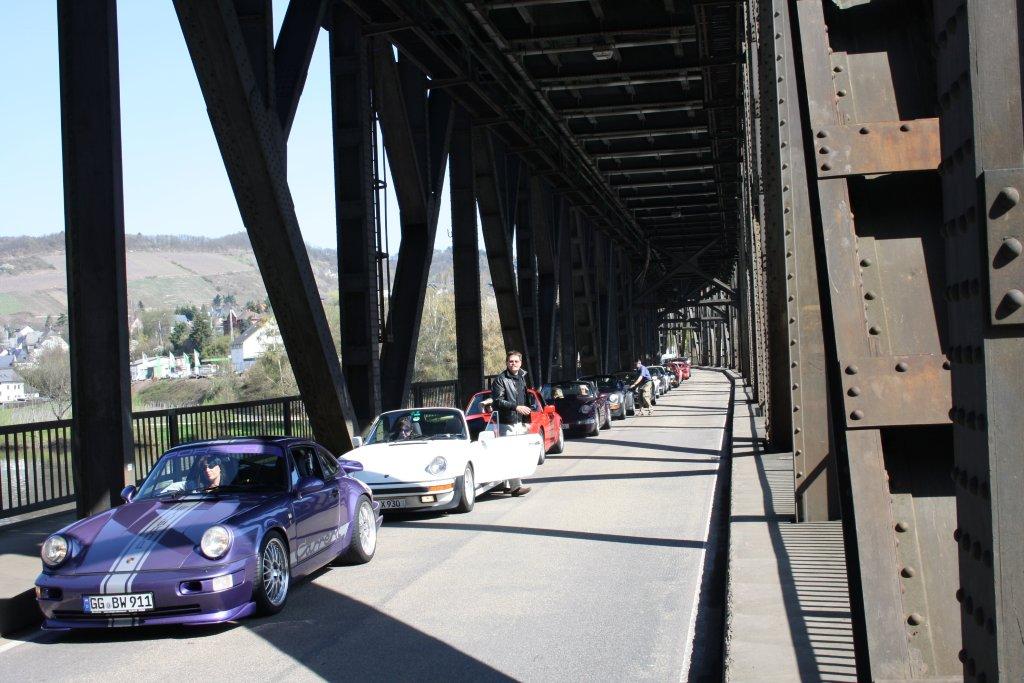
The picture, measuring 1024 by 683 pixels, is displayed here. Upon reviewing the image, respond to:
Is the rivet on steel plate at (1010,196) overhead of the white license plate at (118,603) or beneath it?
overhead

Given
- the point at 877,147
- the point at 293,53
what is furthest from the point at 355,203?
the point at 877,147

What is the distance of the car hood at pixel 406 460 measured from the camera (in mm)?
12812

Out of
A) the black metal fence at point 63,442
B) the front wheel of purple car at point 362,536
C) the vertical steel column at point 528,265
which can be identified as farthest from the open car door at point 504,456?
the vertical steel column at point 528,265

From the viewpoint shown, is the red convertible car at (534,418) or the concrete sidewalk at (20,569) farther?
the red convertible car at (534,418)

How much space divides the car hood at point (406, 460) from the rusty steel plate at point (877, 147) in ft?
31.1

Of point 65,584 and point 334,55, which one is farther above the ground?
point 334,55

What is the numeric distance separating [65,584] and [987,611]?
659 centimetres

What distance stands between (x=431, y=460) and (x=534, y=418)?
→ 22.4 ft

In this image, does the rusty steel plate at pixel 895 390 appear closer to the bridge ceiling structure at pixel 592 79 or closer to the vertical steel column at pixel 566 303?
the bridge ceiling structure at pixel 592 79

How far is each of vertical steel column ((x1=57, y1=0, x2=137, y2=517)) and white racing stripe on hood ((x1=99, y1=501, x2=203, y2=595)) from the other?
294 cm

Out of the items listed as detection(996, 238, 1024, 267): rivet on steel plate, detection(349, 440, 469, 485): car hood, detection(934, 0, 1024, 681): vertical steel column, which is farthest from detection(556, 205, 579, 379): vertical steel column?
detection(996, 238, 1024, 267): rivet on steel plate

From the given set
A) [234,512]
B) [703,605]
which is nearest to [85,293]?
[234,512]

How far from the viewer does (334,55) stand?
59.2 feet

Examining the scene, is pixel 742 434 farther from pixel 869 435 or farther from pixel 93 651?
pixel 869 435
